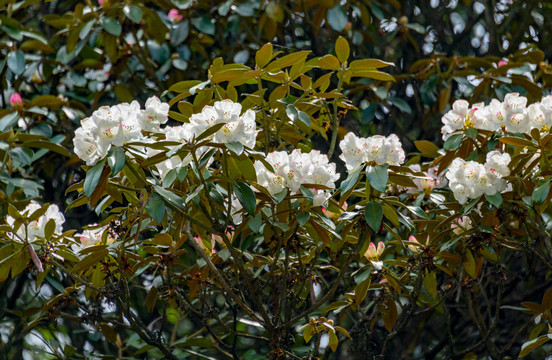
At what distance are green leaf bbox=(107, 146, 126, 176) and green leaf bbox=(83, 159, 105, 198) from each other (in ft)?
0.09

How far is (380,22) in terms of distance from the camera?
315 cm

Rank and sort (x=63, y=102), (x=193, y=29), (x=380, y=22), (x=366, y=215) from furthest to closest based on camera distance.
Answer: (x=380, y=22) → (x=193, y=29) → (x=63, y=102) → (x=366, y=215)

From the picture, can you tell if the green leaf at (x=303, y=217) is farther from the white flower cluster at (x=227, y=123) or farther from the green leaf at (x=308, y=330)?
the green leaf at (x=308, y=330)

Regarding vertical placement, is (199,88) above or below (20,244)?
above

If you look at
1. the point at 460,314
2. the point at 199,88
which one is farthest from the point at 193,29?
the point at 460,314

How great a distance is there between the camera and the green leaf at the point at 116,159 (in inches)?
55.2

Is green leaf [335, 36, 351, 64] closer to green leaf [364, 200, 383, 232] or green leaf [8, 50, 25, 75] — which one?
green leaf [364, 200, 383, 232]

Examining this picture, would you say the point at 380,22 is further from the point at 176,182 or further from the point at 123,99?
the point at 176,182

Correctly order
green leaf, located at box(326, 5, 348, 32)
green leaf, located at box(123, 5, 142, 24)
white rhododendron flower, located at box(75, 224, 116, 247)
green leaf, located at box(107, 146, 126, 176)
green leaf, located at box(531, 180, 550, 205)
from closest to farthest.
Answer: green leaf, located at box(107, 146, 126, 176) < green leaf, located at box(531, 180, 550, 205) < white rhododendron flower, located at box(75, 224, 116, 247) < green leaf, located at box(123, 5, 142, 24) < green leaf, located at box(326, 5, 348, 32)

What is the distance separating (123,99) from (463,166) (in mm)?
1439

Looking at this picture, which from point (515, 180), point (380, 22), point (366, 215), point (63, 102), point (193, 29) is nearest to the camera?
point (366, 215)

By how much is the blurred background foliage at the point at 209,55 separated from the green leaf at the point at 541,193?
2.60ft

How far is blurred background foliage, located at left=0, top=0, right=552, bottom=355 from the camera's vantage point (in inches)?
101

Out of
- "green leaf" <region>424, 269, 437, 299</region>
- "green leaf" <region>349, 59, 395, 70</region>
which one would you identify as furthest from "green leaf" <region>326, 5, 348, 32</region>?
"green leaf" <region>424, 269, 437, 299</region>
